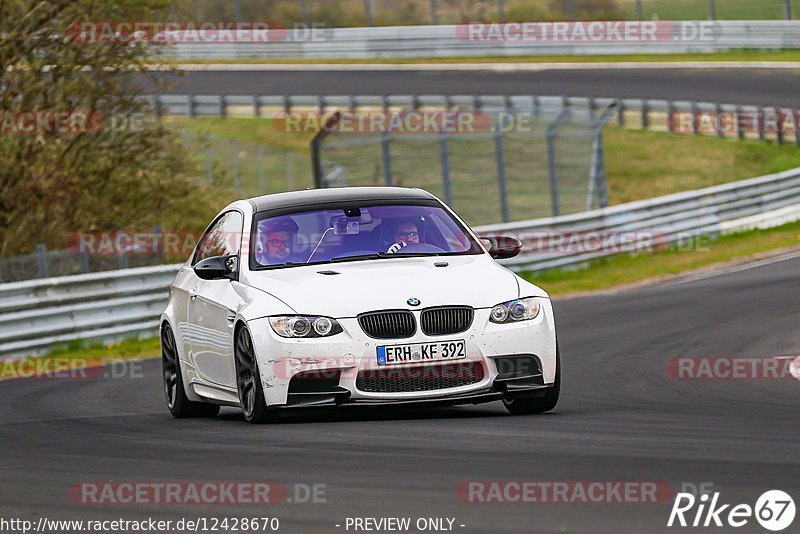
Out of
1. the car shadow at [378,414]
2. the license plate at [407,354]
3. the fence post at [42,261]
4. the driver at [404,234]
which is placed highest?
the driver at [404,234]

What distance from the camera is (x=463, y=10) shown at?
164ft

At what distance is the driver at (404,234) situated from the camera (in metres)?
9.73

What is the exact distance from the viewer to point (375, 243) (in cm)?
972

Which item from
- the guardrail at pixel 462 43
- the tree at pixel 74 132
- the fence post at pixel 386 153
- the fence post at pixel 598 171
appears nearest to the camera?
the tree at pixel 74 132

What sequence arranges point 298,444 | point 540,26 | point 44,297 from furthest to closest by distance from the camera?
point 540,26, point 44,297, point 298,444

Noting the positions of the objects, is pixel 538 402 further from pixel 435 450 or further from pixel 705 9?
pixel 705 9

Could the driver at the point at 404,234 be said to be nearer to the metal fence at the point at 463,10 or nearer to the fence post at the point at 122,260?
the fence post at the point at 122,260

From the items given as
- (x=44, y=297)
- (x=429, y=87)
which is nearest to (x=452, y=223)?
(x=44, y=297)

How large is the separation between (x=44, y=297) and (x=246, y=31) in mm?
35209

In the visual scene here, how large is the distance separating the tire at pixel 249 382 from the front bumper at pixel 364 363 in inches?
3.3

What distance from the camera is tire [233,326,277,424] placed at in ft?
29.0

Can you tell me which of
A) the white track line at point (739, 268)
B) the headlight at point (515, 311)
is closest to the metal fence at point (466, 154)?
the white track line at point (739, 268)

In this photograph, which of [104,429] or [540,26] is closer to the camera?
[104,429]

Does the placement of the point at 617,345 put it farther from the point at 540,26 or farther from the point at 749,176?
the point at 540,26
